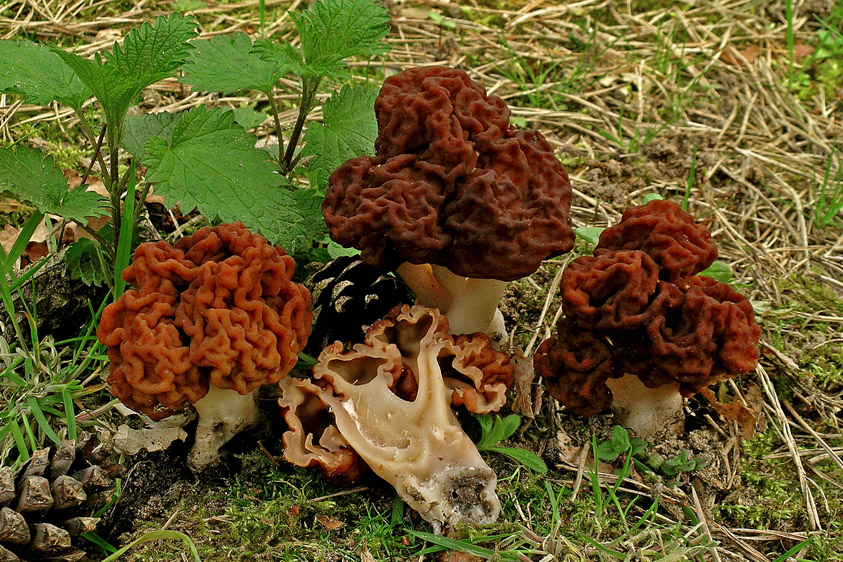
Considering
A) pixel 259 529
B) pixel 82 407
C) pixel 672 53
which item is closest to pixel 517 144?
pixel 259 529

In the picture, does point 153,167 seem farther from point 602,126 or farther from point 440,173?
point 602,126

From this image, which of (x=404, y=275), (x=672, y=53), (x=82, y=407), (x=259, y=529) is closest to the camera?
(x=259, y=529)

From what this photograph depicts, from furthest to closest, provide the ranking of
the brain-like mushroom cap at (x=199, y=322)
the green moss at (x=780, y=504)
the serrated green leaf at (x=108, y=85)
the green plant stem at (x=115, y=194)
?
the green plant stem at (x=115, y=194), the green moss at (x=780, y=504), the serrated green leaf at (x=108, y=85), the brain-like mushroom cap at (x=199, y=322)

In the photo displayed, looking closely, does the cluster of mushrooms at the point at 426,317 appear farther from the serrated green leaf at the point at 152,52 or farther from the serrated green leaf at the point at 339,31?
the serrated green leaf at the point at 152,52

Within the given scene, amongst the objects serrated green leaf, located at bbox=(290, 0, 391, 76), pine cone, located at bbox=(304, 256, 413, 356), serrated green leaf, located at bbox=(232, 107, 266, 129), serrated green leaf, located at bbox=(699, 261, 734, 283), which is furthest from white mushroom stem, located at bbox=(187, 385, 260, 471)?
serrated green leaf, located at bbox=(699, 261, 734, 283)

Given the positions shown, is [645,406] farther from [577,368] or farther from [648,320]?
[648,320]

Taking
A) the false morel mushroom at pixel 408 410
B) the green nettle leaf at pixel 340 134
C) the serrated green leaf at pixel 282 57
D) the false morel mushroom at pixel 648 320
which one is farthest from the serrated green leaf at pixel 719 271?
the serrated green leaf at pixel 282 57
